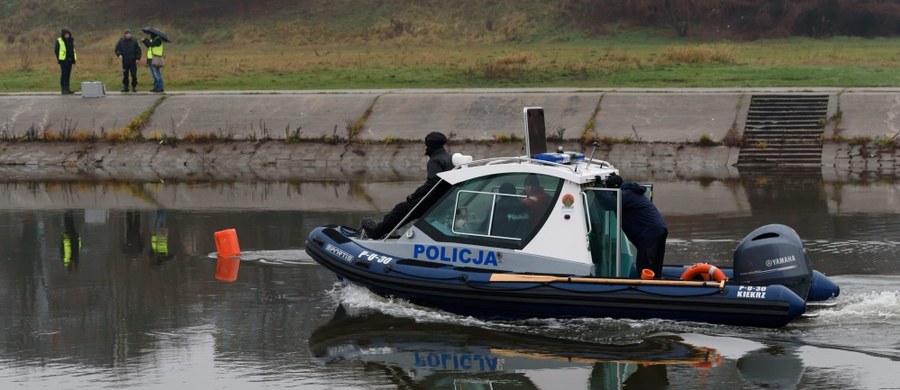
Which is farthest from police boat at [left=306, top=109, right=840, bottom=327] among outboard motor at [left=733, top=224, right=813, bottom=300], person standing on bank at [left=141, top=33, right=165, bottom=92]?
person standing on bank at [left=141, top=33, right=165, bottom=92]

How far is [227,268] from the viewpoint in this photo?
Answer: 17.0 meters

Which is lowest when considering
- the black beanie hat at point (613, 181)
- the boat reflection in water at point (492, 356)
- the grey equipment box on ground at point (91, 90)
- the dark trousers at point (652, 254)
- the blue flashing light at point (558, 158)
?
the boat reflection in water at point (492, 356)

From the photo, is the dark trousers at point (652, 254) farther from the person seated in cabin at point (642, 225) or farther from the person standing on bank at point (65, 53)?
the person standing on bank at point (65, 53)

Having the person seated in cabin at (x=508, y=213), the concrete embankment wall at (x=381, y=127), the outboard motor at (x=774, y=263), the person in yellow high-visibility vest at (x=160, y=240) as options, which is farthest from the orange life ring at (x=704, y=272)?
the concrete embankment wall at (x=381, y=127)

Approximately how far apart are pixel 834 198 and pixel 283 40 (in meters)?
44.8

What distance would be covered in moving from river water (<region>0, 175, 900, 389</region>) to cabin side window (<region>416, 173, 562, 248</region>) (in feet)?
2.65

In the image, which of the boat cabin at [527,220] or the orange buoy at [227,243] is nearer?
the boat cabin at [527,220]

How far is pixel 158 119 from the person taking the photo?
109ft

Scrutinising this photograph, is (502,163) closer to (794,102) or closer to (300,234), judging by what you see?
(300,234)

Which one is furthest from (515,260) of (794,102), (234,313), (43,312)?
(794,102)

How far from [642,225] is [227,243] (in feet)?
20.7

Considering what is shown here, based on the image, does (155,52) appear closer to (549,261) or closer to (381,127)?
(381,127)

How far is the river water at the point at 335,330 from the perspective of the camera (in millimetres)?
11656

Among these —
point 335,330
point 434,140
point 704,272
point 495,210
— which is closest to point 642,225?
point 704,272
